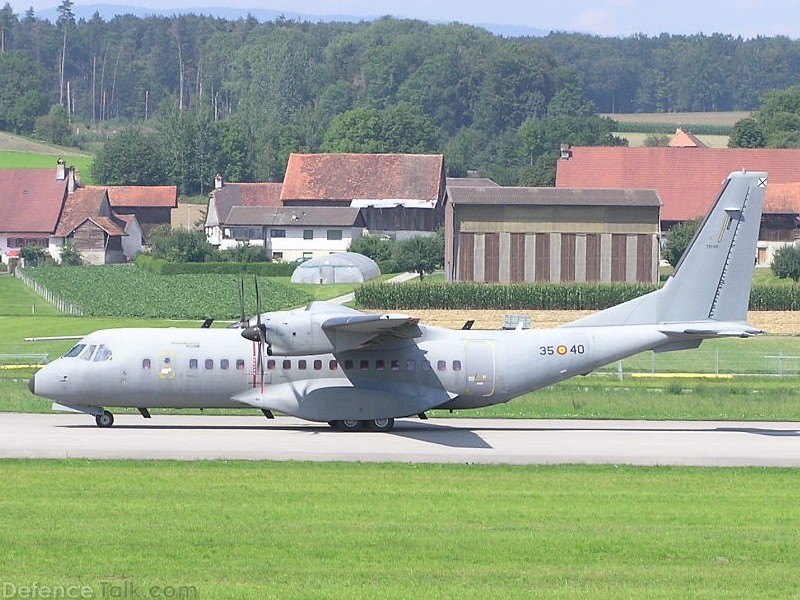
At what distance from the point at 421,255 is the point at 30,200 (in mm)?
46399

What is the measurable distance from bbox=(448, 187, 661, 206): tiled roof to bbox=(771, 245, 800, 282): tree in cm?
1149

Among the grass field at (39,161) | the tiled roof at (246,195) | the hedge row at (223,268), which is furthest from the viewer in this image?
the grass field at (39,161)

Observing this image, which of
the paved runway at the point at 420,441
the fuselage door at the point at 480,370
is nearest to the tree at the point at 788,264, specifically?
the paved runway at the point at 420,441

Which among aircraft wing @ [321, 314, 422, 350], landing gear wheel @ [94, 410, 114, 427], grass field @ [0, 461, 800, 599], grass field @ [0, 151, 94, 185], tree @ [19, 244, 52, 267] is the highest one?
grass field @ [0, 151, 94, 185]

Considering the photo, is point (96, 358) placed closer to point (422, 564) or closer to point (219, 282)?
point (422, 564)

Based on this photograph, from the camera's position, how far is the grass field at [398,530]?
16.4 m

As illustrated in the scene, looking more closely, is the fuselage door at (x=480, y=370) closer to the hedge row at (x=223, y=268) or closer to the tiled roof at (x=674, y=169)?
the hedge row at (x=223, y=268)

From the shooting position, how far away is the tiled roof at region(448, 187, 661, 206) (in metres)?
72.2

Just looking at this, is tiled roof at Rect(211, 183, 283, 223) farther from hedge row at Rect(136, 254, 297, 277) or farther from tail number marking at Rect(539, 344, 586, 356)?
tail number marking at Rect(539, 344, 586, 356)

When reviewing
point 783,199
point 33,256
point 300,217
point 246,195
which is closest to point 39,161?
point 246,195

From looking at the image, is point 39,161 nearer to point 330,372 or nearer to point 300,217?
point 300,217

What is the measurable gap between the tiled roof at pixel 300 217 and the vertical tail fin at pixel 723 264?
267 ft
